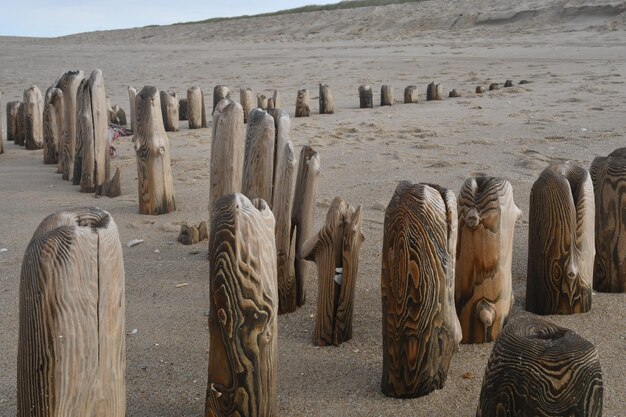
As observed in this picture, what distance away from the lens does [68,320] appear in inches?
96.7

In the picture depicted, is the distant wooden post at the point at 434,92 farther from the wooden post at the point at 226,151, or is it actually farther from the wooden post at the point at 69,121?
the wooden post at the point at 226,151

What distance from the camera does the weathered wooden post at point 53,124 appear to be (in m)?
7.90

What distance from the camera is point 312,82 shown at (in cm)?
1541

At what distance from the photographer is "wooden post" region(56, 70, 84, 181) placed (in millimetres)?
7305

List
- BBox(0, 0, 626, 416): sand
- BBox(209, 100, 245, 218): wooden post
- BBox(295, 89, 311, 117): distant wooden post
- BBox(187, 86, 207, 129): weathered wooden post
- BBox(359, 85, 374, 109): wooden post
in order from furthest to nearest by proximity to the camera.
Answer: BBox(359, 85, 374, 109): wooden post < BBox(295, 89, 311, 117): distant wooden post < BBox(187, 86, 207, 129): weathered wooden post < BBox(209, 100, 245, 218): wooden post < BBox(0, 0, 626, 416): sand

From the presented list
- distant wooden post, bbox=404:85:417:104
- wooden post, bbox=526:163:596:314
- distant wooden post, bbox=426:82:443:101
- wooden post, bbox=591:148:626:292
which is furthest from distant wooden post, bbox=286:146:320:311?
distant wooden post, bbox=426:82:443:101

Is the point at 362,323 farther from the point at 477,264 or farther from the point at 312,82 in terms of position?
the point at 312,82

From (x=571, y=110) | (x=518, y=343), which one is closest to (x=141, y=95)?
(x=518, y=343)

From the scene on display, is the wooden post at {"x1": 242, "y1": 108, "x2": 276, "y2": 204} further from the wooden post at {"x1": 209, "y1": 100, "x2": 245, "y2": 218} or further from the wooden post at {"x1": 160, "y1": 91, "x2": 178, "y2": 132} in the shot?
the wooden post at {"x1": 160, "y1": 91, "x2": 178, "y2": 132}

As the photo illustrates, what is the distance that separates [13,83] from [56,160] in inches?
420

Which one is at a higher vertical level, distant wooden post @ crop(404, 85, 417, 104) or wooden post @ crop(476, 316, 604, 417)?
distant wooden post @ crop(404, 85, 417, 104)

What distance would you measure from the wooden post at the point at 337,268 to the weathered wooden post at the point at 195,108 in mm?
7024

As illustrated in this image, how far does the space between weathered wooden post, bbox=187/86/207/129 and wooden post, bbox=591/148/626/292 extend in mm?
6955

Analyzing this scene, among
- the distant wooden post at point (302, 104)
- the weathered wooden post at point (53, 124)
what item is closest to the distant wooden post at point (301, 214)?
the weathered wooden post at point (53, 124)
